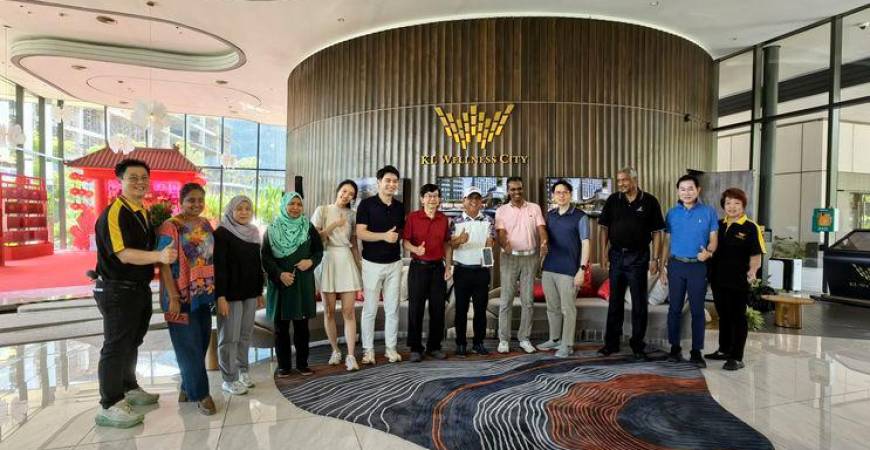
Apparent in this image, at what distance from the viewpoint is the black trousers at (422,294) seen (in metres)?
3.92

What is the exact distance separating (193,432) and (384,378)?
1302 millimetres

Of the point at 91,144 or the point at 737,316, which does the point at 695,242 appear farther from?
the point at 91,144

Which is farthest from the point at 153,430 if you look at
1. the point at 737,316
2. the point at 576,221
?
the point at 737,316

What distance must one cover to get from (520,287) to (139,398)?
298 centimetres

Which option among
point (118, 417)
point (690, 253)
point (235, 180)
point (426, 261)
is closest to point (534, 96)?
point (690, 253)

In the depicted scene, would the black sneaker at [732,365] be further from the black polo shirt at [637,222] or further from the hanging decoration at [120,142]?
the hanging decoration at [120,142]

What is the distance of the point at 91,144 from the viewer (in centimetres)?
1521

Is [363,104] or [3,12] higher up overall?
[3,12]

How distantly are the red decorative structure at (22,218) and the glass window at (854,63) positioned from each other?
645 inches

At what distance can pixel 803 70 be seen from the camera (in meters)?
8.66

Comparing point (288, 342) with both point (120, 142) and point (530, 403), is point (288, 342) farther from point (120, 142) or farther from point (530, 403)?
point (120, 142)

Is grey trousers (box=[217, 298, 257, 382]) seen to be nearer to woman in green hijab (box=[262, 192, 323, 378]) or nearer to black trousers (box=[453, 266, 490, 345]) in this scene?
woman in green hijab (box=[262, 192, 323, 378])

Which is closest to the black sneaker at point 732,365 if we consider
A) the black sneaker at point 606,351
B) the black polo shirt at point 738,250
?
the black polo shirt at point 738,250

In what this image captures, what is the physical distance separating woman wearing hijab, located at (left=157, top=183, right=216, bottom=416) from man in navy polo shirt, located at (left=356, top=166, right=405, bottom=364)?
1.18 meters
